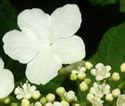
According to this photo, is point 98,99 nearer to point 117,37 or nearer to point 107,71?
point 107,71

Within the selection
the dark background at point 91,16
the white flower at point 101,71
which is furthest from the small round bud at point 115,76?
the dark background at point 91,16

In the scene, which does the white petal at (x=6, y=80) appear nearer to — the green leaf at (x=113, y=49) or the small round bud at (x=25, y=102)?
the small round bud at (x=25, y=102)

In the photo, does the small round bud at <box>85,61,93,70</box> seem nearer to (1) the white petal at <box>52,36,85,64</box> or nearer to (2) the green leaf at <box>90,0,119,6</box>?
(1) the white petal at <box>52,36,85,64</box>

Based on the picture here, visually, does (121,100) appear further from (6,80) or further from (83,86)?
(6,80)

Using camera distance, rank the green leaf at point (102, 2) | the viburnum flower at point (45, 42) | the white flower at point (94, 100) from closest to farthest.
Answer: the white flower at point (94, 100)
the viburnum flower at point (45, 42)
the green leaf at point (102, 2)

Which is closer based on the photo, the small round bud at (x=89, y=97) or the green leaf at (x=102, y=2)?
the small round bud at (x=89, y=97)

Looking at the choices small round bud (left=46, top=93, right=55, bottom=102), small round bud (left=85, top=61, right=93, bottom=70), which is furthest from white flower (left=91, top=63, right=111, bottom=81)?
small round bud (left=46, top=93, right=55, bottom=102)
